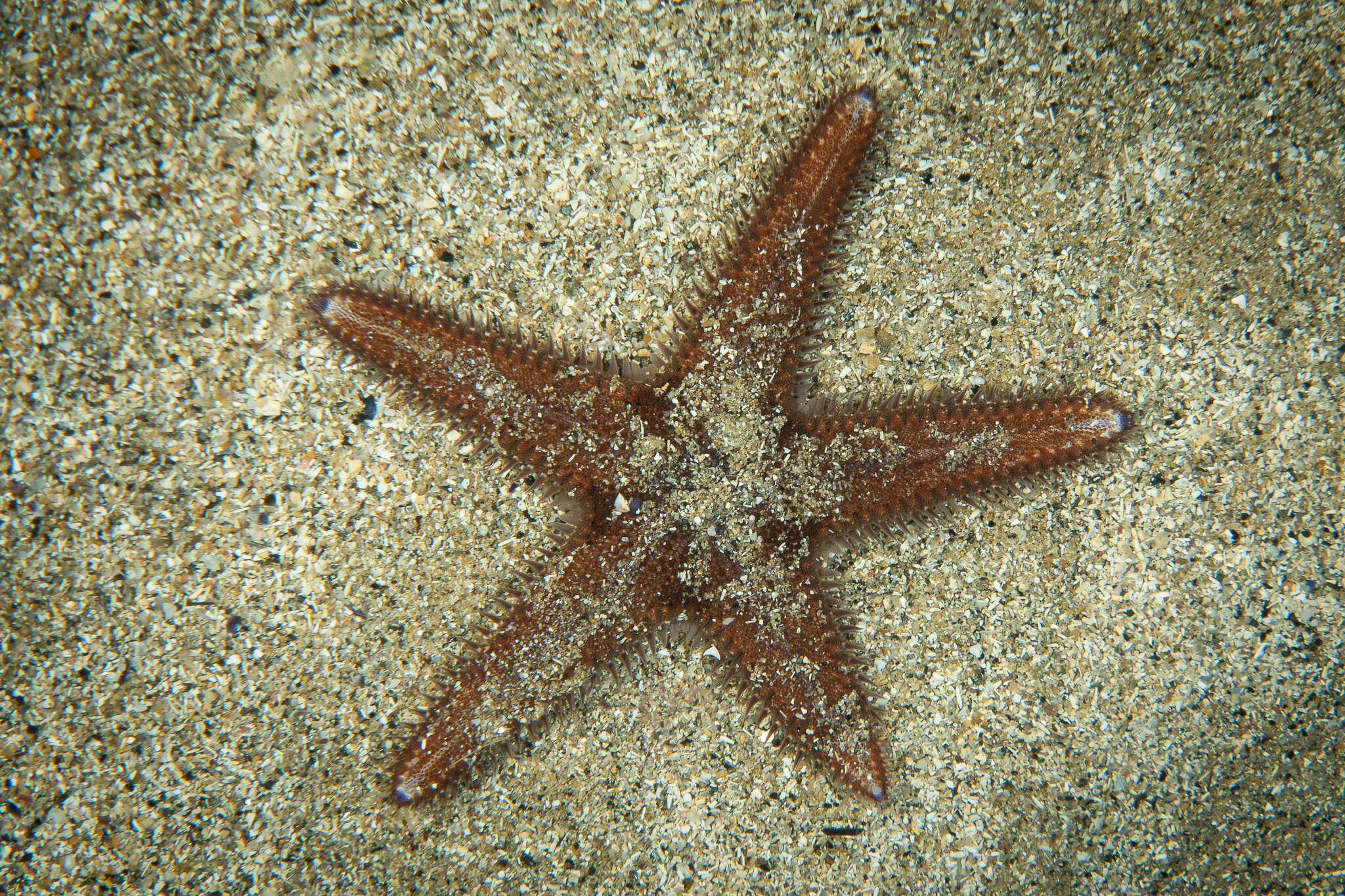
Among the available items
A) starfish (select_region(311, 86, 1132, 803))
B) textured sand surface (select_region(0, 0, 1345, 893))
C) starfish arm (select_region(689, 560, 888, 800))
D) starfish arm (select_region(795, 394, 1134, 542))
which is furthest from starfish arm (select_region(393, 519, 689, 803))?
starfish arm (select_region(795, 394, 1134, 542))

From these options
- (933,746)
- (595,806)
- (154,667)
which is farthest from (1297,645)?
(154,667)

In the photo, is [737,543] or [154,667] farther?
[154,667]

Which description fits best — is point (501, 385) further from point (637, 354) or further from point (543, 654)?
point (543, 654)

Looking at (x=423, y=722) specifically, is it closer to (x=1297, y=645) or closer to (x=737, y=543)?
(x=737, y=543)

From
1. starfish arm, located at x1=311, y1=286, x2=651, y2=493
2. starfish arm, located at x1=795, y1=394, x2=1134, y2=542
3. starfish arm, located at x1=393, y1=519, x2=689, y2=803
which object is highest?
starfish arm, located at x1=795, y1=394, x2=1134, y2=542

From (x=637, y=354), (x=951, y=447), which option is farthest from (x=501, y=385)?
(x=951, y=447)

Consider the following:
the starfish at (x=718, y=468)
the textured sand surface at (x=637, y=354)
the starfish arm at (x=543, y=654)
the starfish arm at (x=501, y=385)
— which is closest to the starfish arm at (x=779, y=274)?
the starfish at (x=718, y=468)

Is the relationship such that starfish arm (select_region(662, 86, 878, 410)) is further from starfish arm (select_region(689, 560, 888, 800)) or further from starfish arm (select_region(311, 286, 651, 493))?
starfish arm (select_region(689, 560, 888, 800))
